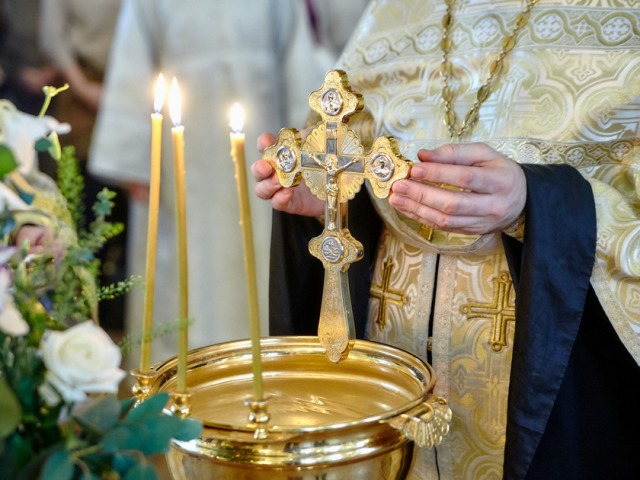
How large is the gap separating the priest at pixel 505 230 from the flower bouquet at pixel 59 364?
0.51 metres

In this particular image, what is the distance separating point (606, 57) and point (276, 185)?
587mm

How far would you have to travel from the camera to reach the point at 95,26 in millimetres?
3609

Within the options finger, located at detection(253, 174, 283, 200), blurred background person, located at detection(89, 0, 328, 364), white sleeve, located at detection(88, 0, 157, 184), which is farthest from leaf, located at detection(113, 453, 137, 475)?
white sleeve, located at detection(88, 0, 157, 184)

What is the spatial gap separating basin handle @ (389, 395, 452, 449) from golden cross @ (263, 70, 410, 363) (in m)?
0.25

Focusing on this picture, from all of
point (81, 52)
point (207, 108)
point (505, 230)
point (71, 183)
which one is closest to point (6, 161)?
point (71, 183)

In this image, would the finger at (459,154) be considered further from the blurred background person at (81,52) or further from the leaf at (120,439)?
the blurred background person at (81,52)

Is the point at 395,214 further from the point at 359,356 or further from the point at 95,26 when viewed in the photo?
the point at 95,26

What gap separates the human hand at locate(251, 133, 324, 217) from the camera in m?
1.32

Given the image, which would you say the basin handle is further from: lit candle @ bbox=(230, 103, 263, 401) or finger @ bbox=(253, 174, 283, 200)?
finger @ bbox=(253, 174, 283, 200)

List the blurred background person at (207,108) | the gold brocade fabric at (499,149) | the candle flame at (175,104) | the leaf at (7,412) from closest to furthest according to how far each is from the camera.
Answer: the leaf at (7,412), the candle flame at (175,104), the gold brocade fabric at (499,149), the blurred background person at (207,108)

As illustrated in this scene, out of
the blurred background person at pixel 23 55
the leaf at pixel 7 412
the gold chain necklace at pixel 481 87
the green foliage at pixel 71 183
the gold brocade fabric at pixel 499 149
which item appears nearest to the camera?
the leaf at pixel 7 412

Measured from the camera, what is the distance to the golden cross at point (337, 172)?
3.63 ft

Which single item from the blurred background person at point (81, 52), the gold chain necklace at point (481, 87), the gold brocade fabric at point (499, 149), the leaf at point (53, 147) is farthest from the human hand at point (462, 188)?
the blurred background person at point (81, 52)

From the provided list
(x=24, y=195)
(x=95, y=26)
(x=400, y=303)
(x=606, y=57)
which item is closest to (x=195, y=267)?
(x=95, y=26)
